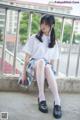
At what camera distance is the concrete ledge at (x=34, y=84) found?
372 cm

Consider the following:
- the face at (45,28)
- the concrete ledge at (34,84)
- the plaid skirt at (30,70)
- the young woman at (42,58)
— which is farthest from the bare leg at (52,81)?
the face at (45,28)

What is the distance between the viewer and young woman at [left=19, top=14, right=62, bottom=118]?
3.32 meters

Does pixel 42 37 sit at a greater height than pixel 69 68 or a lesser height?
greater

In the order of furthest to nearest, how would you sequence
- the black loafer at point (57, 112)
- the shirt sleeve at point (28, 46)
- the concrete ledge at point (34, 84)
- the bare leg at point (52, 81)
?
the concrete ledge at point (34, 84)
the shirt sleeve at point (28, 46)
the bare leg at point (52, 81)
the black loafer at point (57, 112)

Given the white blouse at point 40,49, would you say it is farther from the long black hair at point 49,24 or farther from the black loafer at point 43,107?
the black loafer at point 43,107

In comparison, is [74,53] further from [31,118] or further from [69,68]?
[31,118]

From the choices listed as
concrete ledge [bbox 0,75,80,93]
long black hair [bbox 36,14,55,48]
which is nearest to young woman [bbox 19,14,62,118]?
long black hair [bbox 36,14,55,48]

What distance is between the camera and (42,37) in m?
3.46

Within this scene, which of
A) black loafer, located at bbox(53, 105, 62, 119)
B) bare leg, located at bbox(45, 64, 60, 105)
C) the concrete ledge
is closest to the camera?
black loafer, located at bbox(53, 105, 62, 119)

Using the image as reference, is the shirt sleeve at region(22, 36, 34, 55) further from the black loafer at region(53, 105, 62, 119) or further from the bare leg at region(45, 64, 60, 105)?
the black loafer at region(53, 105, 62, 119)

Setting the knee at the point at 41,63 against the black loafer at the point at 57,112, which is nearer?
the black loafer at the point at 57,112

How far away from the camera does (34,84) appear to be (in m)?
3.79

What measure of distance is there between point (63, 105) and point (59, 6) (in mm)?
1209

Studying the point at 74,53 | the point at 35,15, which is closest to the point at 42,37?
the point at 35,15
